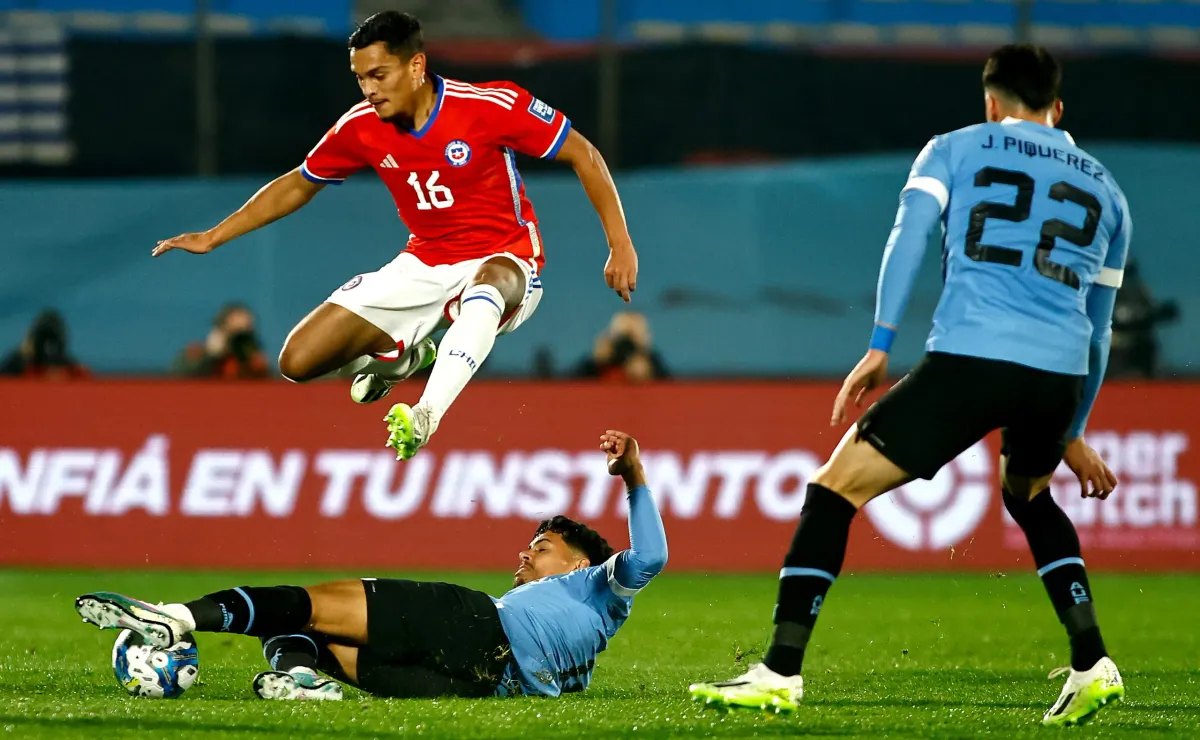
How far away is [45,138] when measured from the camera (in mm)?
15062

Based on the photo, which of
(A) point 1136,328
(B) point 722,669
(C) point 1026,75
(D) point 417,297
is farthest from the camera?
(A) point 1136,328

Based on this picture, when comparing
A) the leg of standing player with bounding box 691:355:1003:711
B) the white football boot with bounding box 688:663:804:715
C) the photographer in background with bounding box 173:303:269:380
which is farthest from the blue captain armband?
the photographer in background with bounding box 173:303:269:380

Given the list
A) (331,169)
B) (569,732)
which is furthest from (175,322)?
(569,732)

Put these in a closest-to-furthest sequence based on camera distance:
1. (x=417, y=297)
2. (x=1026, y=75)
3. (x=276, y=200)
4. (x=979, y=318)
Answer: (x=979, y=318) → (x=1026, y=75) → (x=417, y=297) → (x=276, y=200)

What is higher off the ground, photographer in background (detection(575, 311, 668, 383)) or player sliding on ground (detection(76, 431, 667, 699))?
photographer in background (detection(575, 311, 668, 383))

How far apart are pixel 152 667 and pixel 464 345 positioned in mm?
1725

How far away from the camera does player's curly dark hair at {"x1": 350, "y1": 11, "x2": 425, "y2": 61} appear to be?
6703 mm

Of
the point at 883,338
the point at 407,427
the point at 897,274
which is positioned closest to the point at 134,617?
the point at 407,427

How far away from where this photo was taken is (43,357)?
13.6 meters

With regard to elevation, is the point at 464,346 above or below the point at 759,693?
above

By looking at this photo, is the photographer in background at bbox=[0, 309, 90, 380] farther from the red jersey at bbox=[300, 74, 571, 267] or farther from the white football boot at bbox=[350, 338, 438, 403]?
the red jersey at bbox=[300, 74, 571, 267]

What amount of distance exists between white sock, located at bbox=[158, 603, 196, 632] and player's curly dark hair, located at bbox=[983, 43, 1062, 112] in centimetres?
322

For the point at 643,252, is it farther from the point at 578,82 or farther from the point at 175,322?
the point at 175,322

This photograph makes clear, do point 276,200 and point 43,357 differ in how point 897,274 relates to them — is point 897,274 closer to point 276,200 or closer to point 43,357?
point 276,200
